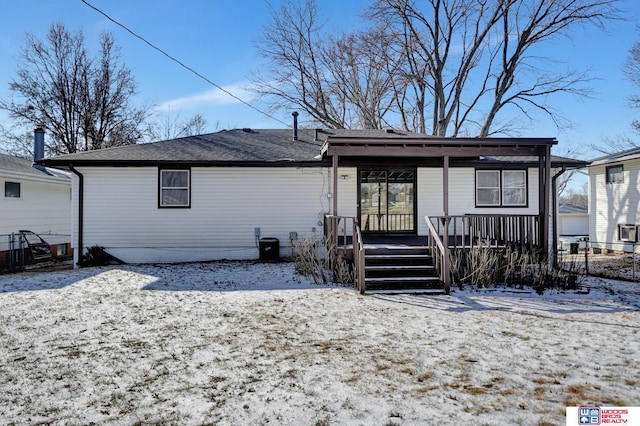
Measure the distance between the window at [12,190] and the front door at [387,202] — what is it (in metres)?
11.9

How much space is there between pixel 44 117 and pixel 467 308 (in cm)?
2526

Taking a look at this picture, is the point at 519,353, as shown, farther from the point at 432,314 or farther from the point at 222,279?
the point at 222,279

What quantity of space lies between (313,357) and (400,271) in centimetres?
409

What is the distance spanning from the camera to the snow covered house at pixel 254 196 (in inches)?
435

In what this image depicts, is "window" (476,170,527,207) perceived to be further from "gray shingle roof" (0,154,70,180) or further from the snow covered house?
"gray shingle roof" (0,154,70,180)

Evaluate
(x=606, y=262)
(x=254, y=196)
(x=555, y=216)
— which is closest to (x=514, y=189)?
(x=555, y=216)

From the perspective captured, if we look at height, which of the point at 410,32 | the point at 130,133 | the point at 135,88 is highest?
the point at 410,32

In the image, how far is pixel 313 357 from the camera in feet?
13.5

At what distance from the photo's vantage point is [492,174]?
1193 cm

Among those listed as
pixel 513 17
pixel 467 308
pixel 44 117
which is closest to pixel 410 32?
pixel 513 17

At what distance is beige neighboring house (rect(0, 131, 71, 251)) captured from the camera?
12945mm

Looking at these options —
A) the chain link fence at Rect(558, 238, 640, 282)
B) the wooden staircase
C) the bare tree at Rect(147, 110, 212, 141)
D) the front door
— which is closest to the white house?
the front door

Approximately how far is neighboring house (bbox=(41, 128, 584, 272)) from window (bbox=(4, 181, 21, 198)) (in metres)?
4.09

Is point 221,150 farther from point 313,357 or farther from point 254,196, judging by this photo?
point 313,357
